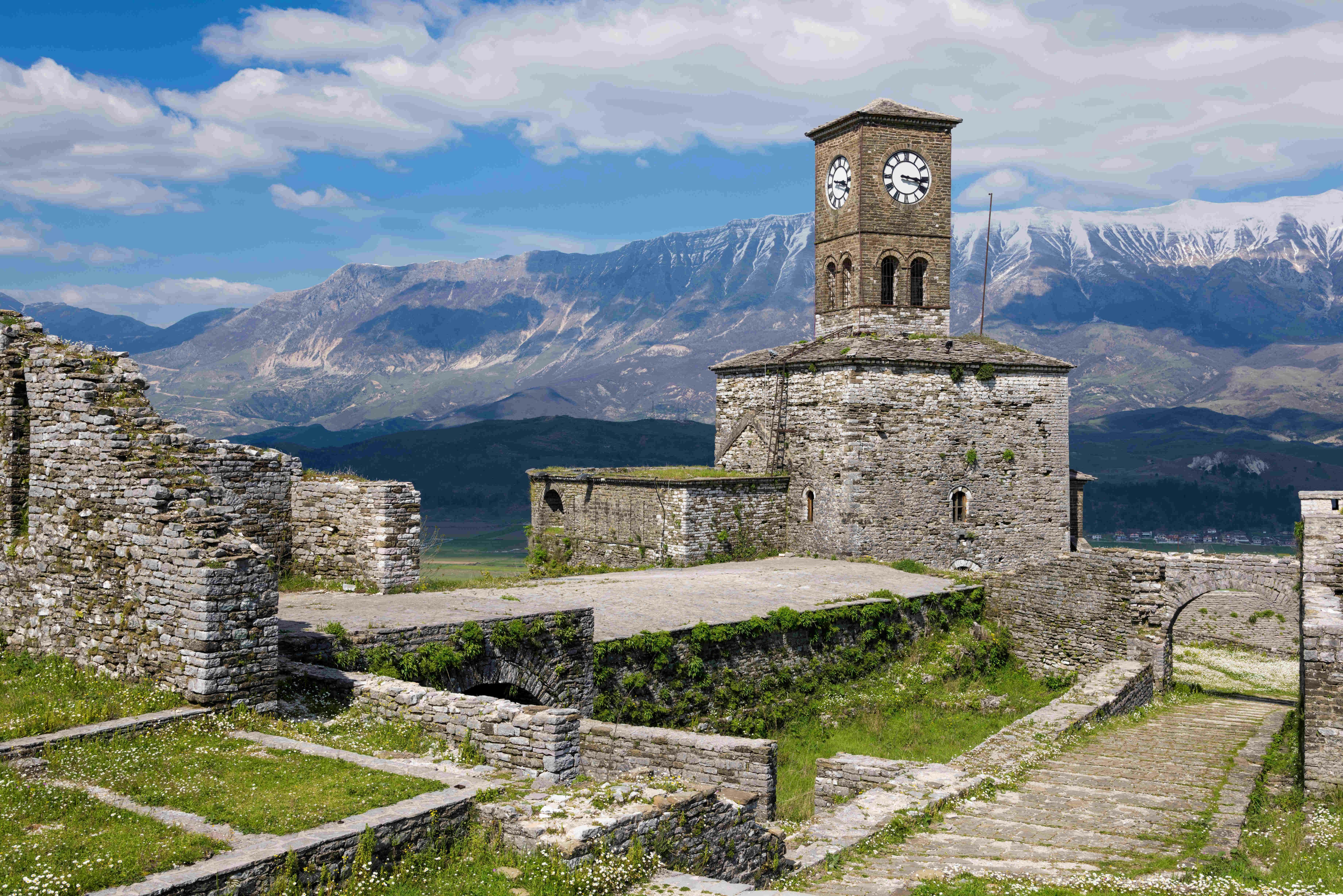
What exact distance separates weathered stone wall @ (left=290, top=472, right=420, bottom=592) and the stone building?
11588 mm

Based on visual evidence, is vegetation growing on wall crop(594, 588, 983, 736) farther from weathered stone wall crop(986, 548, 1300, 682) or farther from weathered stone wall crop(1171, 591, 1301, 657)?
weathered stone wall crop(1171, 591, 1301, 657)

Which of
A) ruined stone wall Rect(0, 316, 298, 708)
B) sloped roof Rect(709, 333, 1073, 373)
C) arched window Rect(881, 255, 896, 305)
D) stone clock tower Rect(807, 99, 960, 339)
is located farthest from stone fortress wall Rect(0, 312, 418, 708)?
arched window Rect(881, 255, 896, 305)

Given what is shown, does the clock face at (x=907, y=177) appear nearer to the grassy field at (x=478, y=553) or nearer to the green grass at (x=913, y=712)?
the green grass at (x=913, y=712)

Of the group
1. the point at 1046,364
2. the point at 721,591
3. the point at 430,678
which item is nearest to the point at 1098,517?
the point at 1046,364

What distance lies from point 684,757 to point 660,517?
1619cm

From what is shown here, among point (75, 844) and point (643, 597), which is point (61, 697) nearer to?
point (75, 844)

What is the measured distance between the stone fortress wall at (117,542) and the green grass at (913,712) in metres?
8.68

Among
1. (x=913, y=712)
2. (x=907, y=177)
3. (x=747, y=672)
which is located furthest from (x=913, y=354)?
(x=747, y=672)

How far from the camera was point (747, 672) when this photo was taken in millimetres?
19828

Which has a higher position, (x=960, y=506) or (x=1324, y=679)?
(x=960, y=506)

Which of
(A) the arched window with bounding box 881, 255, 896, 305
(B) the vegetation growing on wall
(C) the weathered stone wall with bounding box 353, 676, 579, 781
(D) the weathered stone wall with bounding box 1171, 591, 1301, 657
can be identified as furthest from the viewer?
(A) the arched window with bounding box 881, 255, 896, 305

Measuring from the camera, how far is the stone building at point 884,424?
96.4 feet

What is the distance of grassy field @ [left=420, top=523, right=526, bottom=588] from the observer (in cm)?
4853

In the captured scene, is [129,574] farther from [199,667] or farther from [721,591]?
[721,591]
